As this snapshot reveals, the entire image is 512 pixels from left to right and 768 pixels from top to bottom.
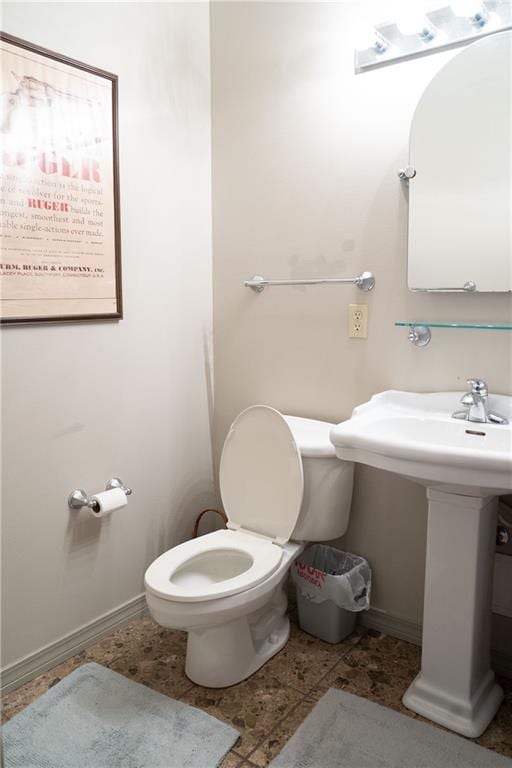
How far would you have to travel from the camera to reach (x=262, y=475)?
6.49 ft

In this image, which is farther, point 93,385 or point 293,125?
point 293,125

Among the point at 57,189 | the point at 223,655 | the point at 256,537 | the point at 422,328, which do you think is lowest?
the point at 223,655

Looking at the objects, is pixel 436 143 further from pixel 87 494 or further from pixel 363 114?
pixel 87 494

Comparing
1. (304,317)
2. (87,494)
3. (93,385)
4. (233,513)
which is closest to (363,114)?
(304,317)

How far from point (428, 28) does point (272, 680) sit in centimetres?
205

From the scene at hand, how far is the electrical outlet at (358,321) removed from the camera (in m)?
1.96

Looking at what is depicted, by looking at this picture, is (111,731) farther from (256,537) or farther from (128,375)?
(128,375)

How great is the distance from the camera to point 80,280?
72.9 inches

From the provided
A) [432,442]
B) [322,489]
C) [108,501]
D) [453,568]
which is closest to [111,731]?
[108,501]

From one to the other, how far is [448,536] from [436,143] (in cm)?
116

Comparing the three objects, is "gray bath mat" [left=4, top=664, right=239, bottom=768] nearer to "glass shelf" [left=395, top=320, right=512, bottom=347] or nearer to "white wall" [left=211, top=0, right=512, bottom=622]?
"white wall" [left=211, top=0, right=512, bottom=622]

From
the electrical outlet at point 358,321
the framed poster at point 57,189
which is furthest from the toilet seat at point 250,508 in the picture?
the framed poster at point 57,189

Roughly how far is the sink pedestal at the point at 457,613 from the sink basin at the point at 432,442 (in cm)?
12

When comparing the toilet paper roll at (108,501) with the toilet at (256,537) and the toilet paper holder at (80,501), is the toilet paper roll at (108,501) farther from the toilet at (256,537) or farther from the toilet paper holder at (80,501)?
the toilet at (256,537)
